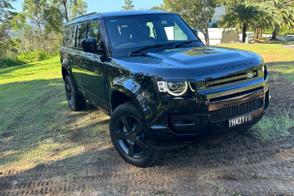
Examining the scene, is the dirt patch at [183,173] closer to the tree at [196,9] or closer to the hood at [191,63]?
the hood at [191,63]

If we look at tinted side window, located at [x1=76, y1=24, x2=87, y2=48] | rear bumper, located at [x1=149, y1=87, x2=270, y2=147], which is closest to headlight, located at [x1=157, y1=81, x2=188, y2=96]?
rear bumper, located at [x1=149, y1=87, x2=270, y2=147]

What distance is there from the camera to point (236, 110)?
4523 mm

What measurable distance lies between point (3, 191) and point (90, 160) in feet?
3.98

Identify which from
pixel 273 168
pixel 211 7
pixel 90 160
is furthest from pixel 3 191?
pixel 211 7

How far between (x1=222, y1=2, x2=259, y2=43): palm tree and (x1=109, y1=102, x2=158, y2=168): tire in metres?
A: 31.5

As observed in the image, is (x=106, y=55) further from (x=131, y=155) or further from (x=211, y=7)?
(x=211, y=7)

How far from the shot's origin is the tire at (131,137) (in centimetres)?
475

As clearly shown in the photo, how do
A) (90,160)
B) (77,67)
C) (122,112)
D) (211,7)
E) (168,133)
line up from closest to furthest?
(168,133) → (122,112) → (90,160) → (77,67) → (211,7)

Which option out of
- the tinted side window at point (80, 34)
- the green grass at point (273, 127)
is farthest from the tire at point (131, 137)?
the tinted side window at point (80, 34)

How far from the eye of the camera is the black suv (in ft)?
14.0

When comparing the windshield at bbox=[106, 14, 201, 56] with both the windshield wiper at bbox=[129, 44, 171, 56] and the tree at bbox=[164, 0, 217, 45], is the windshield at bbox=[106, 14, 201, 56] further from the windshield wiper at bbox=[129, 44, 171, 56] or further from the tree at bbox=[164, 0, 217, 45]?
the tree at bbox=[164, 0, 217, 45]

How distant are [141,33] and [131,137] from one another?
1.68 meters

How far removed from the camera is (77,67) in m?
7.16

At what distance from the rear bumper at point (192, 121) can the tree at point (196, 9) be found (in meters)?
36.8
